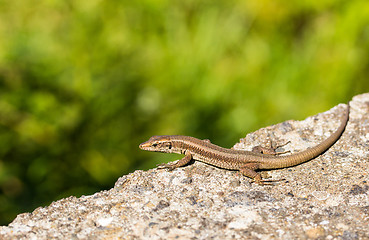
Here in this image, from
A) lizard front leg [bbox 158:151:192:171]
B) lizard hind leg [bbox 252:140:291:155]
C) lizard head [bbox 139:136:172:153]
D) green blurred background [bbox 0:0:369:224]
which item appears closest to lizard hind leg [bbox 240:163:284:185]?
lizard hind leg [bbox 252:140:291:155]

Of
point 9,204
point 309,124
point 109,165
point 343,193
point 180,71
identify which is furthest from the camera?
point 180,71

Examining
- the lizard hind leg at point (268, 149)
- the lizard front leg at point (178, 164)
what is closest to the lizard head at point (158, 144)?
the lizard front leg at point (178, 164)

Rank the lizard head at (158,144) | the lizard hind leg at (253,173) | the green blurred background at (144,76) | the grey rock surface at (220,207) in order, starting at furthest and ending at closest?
the green blurred background at (144,76), the lizard head at (158,144), the lizard hind leg at (253,173), the grey rock surface at (220,207)

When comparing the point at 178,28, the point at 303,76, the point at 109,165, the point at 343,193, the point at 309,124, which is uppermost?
the point at 178,28

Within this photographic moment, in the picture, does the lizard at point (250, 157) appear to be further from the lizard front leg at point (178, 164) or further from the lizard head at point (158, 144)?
the lizard head at point (158, 144)

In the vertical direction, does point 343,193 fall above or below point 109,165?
below

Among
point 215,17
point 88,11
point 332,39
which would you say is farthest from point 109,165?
point 332,39

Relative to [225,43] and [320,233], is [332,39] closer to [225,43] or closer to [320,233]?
[225,43]
